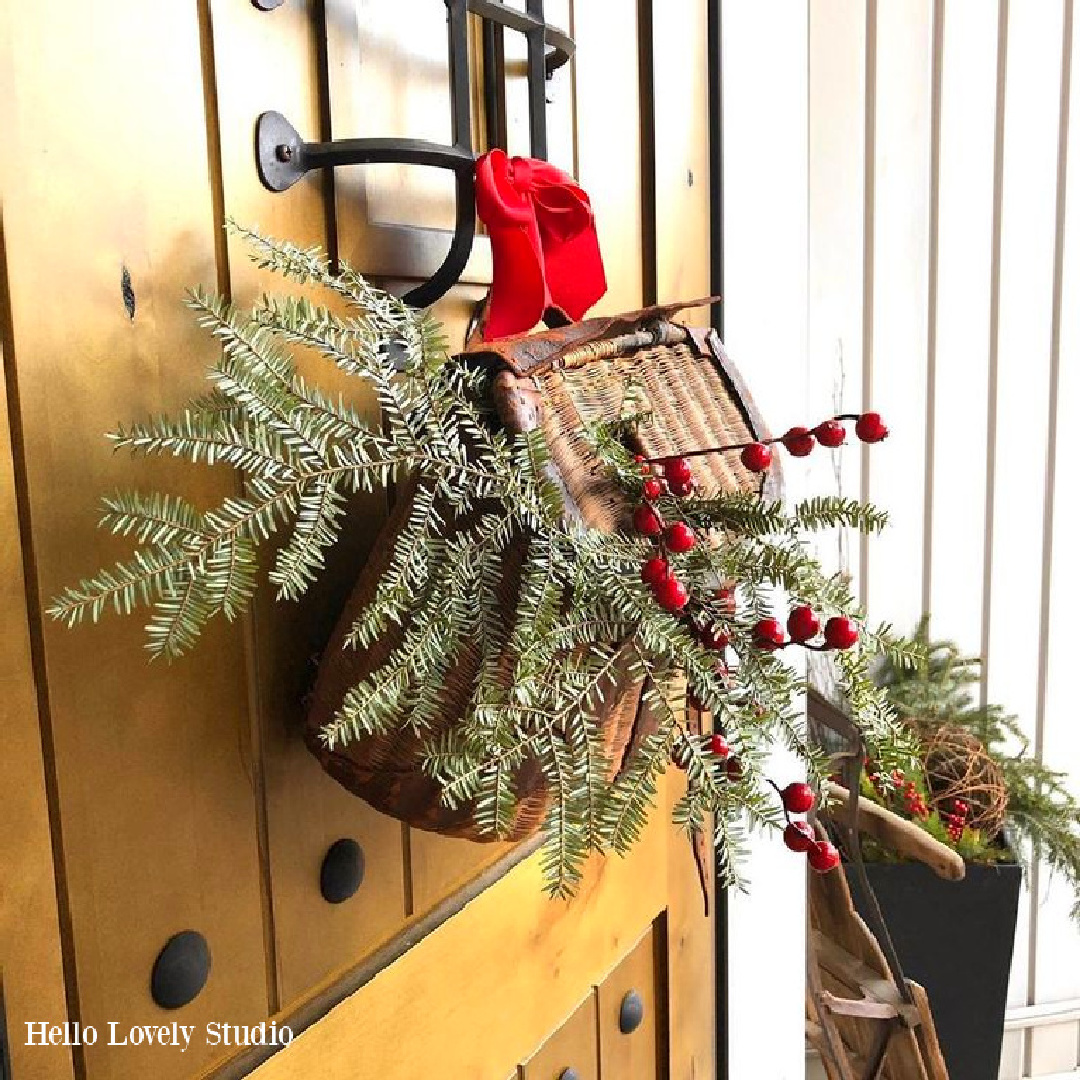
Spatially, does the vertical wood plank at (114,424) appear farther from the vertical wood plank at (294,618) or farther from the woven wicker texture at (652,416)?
the woven wicker texture at (652,416)

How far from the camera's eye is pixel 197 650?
1.91 ft

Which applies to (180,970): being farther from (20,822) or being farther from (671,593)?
(671,593)

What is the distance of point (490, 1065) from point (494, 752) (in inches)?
17.5

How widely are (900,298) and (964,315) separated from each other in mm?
119

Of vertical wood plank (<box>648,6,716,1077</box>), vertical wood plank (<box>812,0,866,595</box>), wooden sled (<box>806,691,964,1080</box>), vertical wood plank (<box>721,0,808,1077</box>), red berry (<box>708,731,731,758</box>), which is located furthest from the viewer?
vertical wood plank (<box>812,0,866,595</box>)

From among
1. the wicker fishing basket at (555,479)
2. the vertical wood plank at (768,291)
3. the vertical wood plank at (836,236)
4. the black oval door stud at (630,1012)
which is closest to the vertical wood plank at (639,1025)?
→ the black oval door stud at (630,1012)

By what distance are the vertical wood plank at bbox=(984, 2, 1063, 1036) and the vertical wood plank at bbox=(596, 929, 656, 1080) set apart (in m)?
1.12

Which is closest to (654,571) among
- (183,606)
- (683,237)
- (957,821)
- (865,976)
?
(183,606)

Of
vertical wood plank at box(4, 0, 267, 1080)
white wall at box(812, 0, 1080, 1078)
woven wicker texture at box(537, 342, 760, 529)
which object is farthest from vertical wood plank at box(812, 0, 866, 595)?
vertical wood plank at box(4, 0, 267, 1080)

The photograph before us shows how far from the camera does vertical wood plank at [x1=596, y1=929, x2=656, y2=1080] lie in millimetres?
1003

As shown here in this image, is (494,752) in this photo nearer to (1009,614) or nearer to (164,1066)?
(164,1066)

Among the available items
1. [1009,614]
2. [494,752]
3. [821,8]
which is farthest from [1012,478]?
[494,752]

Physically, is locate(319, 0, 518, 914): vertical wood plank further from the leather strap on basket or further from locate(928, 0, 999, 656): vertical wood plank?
locate(928, 0, 999, 656): vertical wood plank

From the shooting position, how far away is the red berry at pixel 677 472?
0.57 meters
